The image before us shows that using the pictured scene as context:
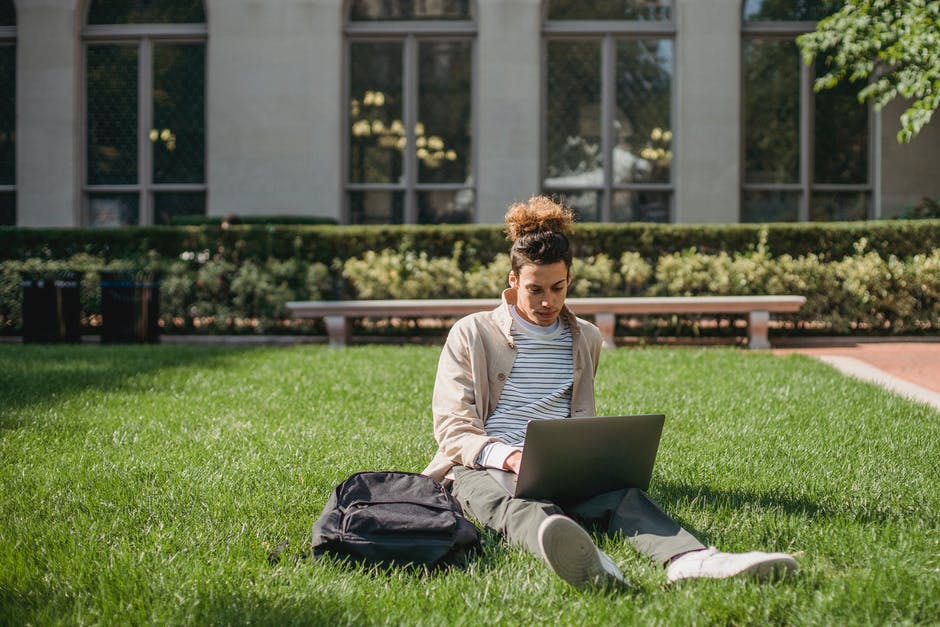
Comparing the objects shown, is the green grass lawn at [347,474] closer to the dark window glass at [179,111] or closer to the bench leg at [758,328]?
the bench leg at [758,328]

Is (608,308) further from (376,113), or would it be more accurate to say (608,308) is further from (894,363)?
(376,113)

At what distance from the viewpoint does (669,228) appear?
1282 centimetres

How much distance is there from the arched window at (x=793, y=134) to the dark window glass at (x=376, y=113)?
6277mm

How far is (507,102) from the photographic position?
1609cm

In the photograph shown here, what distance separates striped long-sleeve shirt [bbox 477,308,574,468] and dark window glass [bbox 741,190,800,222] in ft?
42.7

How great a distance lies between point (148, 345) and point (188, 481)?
7.70 m

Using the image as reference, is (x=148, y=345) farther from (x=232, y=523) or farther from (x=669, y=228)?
(x=232, y=523)

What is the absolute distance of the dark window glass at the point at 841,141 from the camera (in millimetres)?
16359

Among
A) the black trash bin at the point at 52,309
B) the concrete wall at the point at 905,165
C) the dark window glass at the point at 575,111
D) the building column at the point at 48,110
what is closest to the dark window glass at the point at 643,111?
the dark window glass at the point at 575,111

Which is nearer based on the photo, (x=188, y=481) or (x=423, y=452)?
(x=188, y=481)

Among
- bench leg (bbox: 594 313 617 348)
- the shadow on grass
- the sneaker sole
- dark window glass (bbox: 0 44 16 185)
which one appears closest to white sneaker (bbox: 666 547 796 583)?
the sneaker sole

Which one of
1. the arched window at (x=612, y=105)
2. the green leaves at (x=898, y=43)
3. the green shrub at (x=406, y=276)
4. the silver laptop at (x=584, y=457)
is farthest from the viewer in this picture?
the arched window at (x=612, y=105)

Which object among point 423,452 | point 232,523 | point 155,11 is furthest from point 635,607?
point 155,11

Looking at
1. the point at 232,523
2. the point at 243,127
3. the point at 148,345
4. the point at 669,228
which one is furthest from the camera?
the point at 243,127
